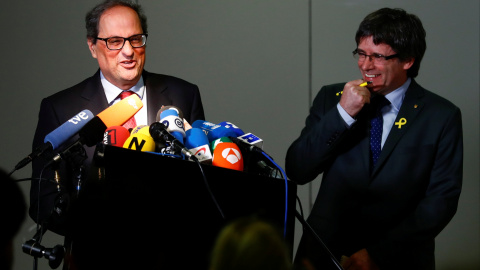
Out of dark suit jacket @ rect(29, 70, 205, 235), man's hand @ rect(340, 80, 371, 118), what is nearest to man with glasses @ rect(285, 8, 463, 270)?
man's hand @ rect(340, 80, 371, 118)

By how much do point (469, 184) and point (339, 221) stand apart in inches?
84.3

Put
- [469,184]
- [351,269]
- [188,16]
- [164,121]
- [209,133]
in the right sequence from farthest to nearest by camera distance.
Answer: [469,184]
[188,16]
[351,269]
[209,133]
[164,121]

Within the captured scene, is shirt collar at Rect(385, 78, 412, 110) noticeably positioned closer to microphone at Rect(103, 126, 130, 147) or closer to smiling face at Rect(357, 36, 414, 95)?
smiling face at Rect(357, 36, 414, 95)

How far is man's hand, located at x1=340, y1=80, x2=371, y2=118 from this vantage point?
8.14 ft

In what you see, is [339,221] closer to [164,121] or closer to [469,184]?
[164,121]

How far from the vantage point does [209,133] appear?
6.78 feet

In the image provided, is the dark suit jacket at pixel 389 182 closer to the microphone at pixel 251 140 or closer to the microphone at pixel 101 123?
the microphone at pixel 251 140

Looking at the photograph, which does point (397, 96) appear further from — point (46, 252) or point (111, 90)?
point (46, 252)

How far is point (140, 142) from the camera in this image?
178 cm

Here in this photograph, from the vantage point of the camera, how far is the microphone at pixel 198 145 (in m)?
1.85

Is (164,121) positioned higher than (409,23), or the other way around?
(409,23)

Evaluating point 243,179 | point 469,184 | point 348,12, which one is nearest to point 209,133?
point 243,179

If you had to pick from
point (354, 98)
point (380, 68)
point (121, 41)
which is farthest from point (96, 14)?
point (380, 68)

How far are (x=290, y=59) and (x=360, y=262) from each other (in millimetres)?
2061
